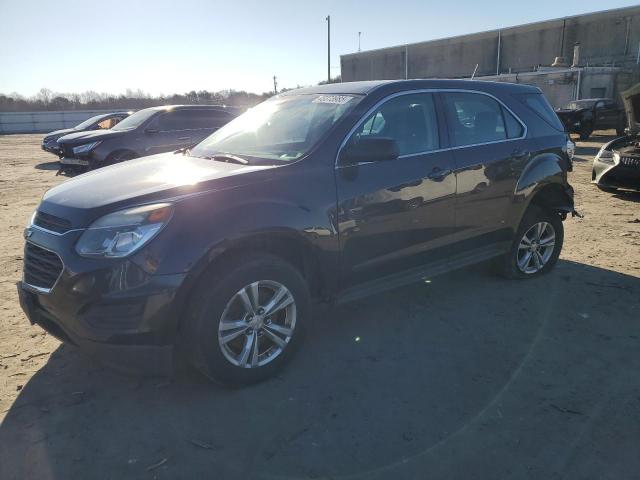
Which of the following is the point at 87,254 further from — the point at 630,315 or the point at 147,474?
the point at 630,315

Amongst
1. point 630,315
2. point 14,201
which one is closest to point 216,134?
point 630,315

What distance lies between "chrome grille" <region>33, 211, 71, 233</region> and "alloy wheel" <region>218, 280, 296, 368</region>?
106cm

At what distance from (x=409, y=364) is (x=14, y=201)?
28.9ft

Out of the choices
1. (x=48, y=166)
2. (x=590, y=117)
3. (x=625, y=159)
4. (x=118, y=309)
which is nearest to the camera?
(x=118, y=309)

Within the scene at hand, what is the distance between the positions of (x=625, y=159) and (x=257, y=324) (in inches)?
323

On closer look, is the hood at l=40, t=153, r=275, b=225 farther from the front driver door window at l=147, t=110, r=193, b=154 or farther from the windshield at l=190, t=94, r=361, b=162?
the front driver door window at l=147, t=110, r=193, b=154

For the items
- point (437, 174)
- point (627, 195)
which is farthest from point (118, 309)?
point (627, 195)

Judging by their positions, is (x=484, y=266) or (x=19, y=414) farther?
(x=484, y=266)

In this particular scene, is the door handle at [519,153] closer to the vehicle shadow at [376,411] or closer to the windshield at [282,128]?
the vehicle shadow at [376,411]

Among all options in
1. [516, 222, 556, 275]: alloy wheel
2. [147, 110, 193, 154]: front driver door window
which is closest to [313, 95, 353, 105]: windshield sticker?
[516, 222, 556, 275]: alloy wheel

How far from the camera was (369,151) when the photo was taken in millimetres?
3393

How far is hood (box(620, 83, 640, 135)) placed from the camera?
8.74 meters

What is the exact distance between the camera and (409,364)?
11.5 ft

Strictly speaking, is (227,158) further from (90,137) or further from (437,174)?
(90,137)
